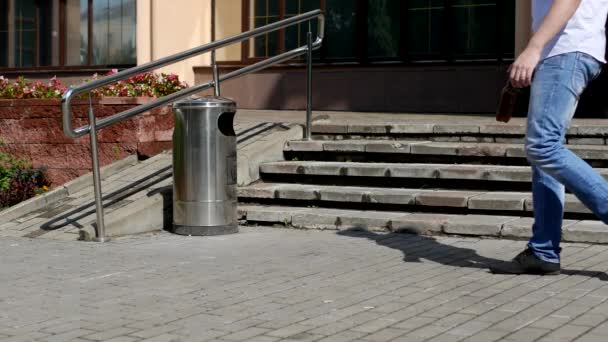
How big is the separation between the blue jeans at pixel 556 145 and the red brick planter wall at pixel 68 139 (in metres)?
5.30

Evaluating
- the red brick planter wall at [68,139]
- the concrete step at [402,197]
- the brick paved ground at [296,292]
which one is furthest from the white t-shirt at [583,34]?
the red brick planter wall at [68,139]

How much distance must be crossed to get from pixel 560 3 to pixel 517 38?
22.1 ft

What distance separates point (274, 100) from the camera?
1535 cm

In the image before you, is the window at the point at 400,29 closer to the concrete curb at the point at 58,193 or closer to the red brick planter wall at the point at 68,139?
the red brick planter wall at the point at 68,139

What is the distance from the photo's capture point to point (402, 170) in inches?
344

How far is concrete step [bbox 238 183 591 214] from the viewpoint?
304 inches

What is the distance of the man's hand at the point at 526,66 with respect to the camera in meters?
5.62

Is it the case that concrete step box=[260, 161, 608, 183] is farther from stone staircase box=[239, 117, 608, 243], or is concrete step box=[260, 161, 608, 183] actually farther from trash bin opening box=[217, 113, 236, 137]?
trash bin opening box=[217, 113, 236, 137]

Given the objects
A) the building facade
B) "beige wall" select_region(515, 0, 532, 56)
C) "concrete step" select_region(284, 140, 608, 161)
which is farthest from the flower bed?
"beige wall" select_region(515, 0, 532, 56)

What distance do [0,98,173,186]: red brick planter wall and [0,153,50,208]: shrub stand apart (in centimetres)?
12

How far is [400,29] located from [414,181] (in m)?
6.20

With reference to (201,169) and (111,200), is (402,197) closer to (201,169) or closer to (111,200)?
(201,169)

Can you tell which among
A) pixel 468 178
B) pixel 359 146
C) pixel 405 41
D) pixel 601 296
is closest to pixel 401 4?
pixel 405 41

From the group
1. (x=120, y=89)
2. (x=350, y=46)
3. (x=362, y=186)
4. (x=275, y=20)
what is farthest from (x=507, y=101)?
(x=275, y=20)
